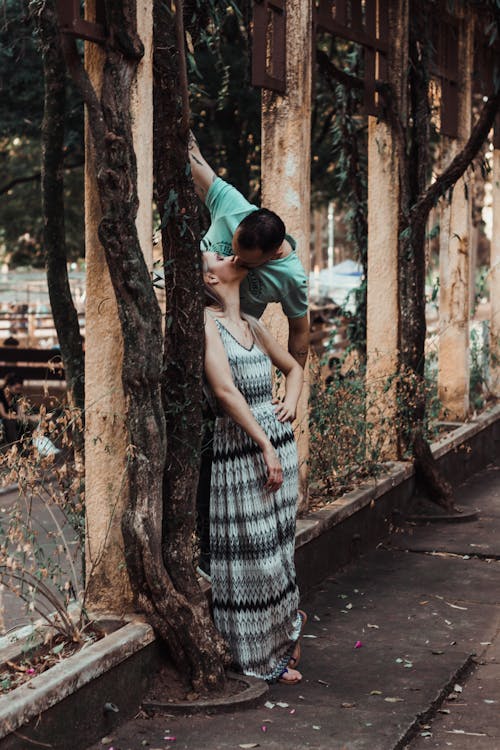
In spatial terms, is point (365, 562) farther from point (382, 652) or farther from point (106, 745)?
point (106, 745)

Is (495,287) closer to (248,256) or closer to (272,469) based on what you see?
(248,256)

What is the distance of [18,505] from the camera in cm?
469

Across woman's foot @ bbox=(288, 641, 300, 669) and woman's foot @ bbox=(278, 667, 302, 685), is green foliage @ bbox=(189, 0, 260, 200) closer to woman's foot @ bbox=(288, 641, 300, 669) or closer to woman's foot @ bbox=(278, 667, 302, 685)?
woman's foot @ bbox=(288, 641, 300, 669)

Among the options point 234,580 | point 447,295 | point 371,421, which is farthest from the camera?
point 447,295

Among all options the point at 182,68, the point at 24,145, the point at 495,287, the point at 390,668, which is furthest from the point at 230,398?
the point at 24,145

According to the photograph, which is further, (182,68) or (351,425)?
(351,425)

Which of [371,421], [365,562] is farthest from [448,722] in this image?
[371,421]

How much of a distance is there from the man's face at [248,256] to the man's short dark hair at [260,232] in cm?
2

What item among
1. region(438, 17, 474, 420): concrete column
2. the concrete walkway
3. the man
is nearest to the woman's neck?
the man

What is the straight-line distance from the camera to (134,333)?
4.74m

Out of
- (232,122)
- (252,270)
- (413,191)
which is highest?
(232,122)

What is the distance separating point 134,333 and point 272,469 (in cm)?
84

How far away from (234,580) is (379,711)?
80 cm

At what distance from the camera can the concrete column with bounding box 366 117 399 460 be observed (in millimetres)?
8828
